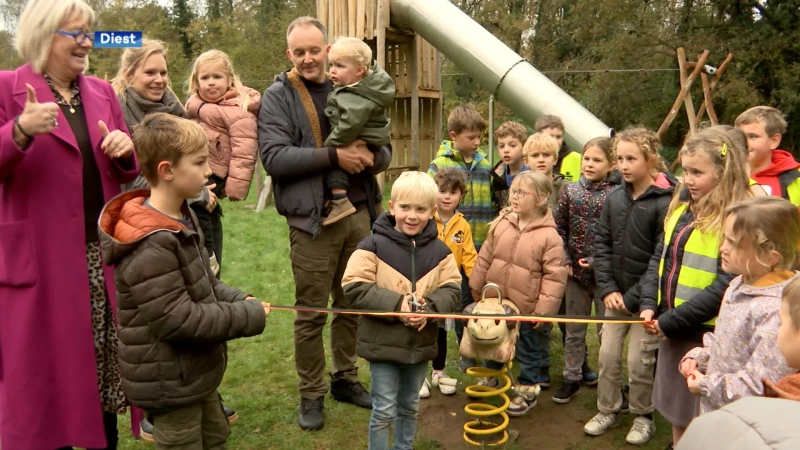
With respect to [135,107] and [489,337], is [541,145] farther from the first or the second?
[135,107]

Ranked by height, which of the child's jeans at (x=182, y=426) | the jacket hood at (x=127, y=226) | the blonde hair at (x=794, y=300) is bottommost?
the child's jeans at (x=182, y=426)

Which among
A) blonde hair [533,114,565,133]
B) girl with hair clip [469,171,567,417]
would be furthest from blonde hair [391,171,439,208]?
blonde hair [533,114,565,133]

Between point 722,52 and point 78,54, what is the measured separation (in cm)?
1752

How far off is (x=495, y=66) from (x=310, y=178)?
7.22 metres

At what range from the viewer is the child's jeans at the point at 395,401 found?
3.30 metres

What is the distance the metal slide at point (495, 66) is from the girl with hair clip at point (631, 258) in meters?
5.73

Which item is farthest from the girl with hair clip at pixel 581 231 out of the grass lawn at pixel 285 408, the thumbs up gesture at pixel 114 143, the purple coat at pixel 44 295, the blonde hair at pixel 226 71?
the purple coat at pixel 44 295

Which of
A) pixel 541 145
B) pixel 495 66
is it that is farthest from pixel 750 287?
pixel 495 66

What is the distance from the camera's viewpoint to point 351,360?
14.7 ft

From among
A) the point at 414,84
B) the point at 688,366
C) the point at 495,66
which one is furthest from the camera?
the point at 414,84

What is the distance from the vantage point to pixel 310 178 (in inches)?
154

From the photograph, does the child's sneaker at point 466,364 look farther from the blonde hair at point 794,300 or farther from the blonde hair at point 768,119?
the blonde hair at point 794,300

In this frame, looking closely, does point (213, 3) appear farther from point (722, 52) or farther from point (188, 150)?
point (188, 150)

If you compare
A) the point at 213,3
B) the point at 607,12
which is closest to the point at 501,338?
the point at 607,12
